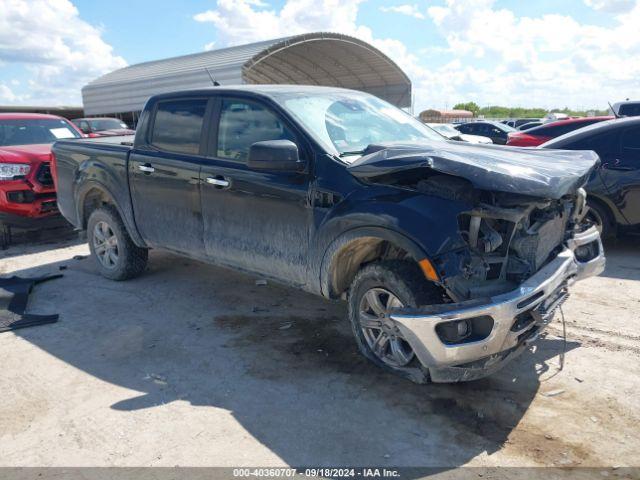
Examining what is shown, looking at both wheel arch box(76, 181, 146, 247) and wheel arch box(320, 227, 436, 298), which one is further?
wheel arch box(76, 181, 146, 247)

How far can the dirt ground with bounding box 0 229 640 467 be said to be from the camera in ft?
9.95

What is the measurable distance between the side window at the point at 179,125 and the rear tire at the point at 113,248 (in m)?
1.10

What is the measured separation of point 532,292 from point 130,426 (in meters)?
2.52

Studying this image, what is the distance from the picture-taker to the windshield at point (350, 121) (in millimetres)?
4129

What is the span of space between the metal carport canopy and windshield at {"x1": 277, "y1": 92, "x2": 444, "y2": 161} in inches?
784

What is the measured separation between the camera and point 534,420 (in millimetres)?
3256

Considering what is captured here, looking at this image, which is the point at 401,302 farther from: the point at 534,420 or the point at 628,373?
the point at 628,373

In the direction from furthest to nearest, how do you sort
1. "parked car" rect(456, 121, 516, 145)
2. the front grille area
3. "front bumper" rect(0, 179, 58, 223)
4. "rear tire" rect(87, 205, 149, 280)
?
"parked car" rect(456, 121, 516, 145)
the front grille area
"front bumper" rect(0, 179, 58, 223)
"rear tire" rect(87, 205, 149, 280)

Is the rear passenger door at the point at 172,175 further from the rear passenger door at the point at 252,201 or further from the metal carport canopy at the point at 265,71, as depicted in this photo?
the metal carport canopy at the point at 265,71

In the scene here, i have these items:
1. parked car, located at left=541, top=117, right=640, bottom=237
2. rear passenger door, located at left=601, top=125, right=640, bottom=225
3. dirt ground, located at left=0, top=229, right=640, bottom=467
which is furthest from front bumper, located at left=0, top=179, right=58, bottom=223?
rear passenger door, located at left=601, top=125, right=640, bottom=225

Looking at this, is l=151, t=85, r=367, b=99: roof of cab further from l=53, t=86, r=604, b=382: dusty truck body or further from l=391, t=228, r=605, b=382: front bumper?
l=391, t=228, r=605, b=382: front bumper

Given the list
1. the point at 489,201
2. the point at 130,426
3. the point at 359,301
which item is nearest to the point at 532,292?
the point at 489,201

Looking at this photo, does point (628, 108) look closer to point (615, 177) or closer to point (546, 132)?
point (546, 132)

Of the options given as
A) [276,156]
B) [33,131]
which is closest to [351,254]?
[276,156]
